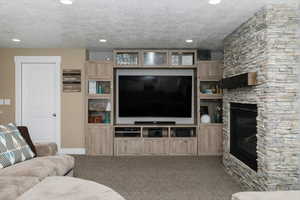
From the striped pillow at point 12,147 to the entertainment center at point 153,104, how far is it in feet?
7.27

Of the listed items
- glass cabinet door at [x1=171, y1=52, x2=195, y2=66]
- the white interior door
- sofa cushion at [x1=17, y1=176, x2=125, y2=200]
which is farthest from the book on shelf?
sofa cushion at [x1=17, y1=176, x2=125, y2=200]

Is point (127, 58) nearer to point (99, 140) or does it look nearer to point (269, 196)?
point (99, 140)

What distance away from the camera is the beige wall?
536cm

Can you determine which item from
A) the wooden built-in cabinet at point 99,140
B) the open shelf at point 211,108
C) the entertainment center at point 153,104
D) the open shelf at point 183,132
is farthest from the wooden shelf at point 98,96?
the open shelf at point 211,108

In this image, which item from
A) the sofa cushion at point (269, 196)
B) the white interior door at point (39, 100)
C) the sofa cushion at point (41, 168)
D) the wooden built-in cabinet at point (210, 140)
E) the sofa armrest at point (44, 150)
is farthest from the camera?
the white interior door at point (39, 100)

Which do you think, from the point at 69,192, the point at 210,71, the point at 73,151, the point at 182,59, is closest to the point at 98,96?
the point at 73,151

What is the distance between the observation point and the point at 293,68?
2.73 m

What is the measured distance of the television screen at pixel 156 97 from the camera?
5.42 metres

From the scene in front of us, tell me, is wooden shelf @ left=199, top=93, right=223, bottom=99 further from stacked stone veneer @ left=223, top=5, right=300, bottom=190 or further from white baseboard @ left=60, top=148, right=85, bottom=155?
white baseboard @ left=60, top=148, right=85, bottom=155

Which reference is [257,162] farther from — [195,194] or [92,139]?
[92,139]

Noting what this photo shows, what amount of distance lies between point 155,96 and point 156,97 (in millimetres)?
33

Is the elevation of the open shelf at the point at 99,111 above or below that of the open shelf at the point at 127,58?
below

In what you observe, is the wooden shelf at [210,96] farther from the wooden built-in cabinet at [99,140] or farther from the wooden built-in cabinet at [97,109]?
the wooden built-in cabinet at [99,140]

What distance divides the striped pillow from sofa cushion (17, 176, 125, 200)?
2.82ft
